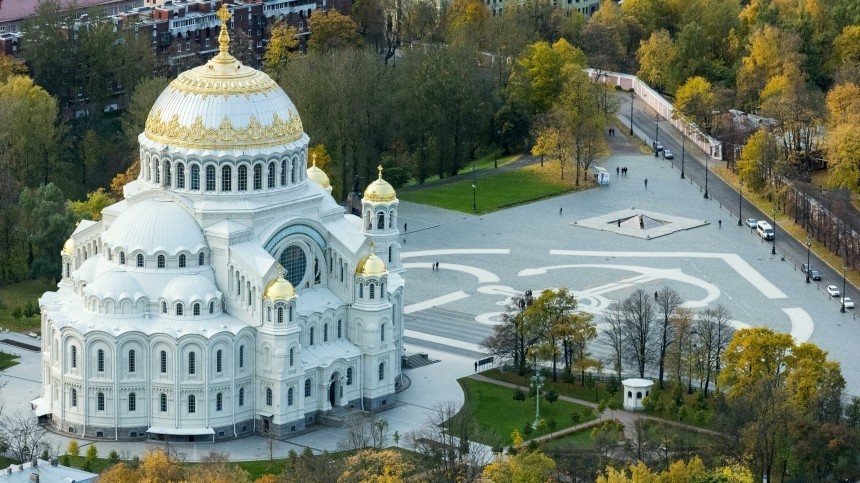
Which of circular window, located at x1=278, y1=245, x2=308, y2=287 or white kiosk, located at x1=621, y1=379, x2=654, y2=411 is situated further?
circular window, located at x1=278, y1=245, x2=308, y2=287

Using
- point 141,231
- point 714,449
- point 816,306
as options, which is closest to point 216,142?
point 141,231

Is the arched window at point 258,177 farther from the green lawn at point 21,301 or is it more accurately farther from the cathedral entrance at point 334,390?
the green lawn at point 21,301

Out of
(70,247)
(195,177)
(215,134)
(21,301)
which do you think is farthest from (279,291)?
(21,301)

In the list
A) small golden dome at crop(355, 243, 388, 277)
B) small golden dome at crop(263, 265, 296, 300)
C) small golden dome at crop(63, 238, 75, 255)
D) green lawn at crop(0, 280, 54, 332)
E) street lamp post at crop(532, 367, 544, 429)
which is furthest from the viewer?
green lawn at crop(0, 280, 54, 332)

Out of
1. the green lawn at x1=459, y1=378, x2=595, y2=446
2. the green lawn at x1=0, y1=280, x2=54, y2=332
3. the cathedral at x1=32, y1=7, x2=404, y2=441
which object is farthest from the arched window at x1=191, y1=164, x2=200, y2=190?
the green lawn at x1=0, y1=280, x2=54, y2=332

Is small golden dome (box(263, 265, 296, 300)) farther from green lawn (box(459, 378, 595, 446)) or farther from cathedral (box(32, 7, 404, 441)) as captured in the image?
green lawn (box(459, 378, 595, 446))

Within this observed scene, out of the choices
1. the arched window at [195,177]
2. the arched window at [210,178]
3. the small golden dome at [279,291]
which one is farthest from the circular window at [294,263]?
the arched window at [195,177]

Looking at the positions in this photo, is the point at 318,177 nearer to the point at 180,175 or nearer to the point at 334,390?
the point at 180,175
